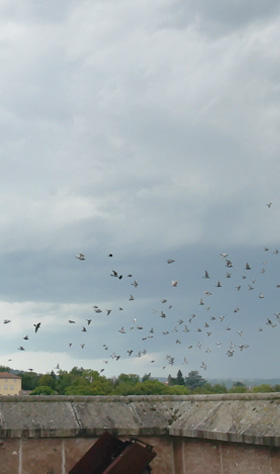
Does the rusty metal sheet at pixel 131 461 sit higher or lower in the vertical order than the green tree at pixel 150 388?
lower

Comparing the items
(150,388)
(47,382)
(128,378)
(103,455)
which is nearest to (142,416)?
(103,455)

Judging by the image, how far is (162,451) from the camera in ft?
36.6

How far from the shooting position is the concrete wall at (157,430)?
30.5 ft

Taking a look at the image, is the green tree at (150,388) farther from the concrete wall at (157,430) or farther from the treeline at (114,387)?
the concrete wall at (157,430)

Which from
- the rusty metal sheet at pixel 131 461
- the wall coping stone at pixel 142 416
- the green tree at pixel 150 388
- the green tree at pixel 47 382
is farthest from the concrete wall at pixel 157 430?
the green tree at pixel 47 382

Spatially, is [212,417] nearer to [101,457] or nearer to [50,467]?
[101,457]

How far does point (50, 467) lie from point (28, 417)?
99cm

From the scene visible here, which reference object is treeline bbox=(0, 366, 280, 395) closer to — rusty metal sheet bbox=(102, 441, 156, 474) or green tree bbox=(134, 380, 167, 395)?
green tree bbox=(134, 380, 167, 395)

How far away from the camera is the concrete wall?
9.30 m

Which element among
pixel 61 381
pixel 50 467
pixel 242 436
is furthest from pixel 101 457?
pixel 61 381

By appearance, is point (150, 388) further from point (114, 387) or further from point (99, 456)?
point (99, 456)

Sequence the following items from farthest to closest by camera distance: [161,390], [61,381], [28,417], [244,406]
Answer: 1. [61,381]
2. [161,390]
3. [28,417]
4. [244,406]

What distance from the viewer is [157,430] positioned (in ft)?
36.6

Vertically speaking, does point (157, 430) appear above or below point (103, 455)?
above
